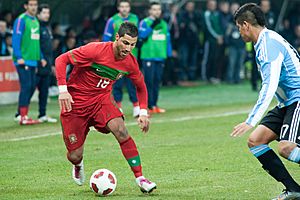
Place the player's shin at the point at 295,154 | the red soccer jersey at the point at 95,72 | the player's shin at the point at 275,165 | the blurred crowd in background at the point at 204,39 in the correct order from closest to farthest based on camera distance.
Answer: the player's shin at the point at 295,154 < the player's shin at the point at 275,165 < the red soccer jersey at the point at 95,72 < the blurred crowd in background at the point at 204,39

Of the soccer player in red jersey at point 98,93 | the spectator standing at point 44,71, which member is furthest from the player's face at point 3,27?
the soccer player in red jersey at point 98,93

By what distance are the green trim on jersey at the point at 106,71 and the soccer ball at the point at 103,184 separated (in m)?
1.13

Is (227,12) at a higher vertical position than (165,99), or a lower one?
higher

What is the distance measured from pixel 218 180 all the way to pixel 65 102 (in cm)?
211

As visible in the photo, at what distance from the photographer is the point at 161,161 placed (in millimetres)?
11688

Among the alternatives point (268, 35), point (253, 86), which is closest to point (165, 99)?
point (253, 86)

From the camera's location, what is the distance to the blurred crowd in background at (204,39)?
24516mm

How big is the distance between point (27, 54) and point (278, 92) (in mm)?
8587

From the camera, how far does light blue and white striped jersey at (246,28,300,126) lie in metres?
8.23

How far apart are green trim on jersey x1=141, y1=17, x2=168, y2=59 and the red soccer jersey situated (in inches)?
339

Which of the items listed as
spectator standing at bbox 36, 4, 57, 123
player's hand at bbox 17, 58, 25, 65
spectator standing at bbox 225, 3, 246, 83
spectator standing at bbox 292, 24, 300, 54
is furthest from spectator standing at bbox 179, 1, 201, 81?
player's hand at bbox 17, 58, 25, 65

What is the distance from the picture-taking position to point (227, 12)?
26.4m

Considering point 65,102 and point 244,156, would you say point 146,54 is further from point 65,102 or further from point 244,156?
point 65,102

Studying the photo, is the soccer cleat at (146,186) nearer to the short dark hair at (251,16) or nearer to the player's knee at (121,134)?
the player's knee at (121,134)
